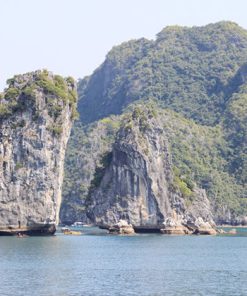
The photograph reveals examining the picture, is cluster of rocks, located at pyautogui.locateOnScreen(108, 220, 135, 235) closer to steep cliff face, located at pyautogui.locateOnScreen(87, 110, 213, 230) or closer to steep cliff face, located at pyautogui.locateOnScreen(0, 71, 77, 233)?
steep cliff face, located at pyautogui.locateOnScreen(87, 110, 213, 230)

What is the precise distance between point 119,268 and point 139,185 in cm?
6217

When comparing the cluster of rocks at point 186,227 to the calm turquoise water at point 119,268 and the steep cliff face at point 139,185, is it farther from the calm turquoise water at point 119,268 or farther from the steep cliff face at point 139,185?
the calm turquoise water at point 119,268

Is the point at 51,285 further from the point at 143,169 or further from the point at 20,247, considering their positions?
the point at 143,169

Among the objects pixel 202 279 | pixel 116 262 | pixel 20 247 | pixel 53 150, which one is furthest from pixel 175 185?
pixel 202 279

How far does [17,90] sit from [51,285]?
56543mm

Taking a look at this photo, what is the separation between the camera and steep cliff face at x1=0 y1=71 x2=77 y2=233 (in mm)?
105812

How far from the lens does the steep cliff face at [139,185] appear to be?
428ft

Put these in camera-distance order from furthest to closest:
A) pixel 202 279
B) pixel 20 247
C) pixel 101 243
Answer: pixel 101 243, pixel 20 247, pixel 202 279

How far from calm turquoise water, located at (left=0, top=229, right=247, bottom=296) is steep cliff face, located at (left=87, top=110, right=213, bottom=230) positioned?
28038 mm

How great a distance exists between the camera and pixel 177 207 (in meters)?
137

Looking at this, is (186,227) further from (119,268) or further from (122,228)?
(119,268)

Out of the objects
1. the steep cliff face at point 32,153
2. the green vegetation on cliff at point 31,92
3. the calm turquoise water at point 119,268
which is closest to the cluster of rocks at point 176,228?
the steep cliff face at point 32,153

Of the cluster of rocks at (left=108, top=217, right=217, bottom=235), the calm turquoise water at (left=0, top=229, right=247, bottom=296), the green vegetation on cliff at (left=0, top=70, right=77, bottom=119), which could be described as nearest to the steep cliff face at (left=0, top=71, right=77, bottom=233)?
the green vegetation on cliff at (left=0, top=70, right=77, bottom=119)

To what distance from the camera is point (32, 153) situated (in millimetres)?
107000
